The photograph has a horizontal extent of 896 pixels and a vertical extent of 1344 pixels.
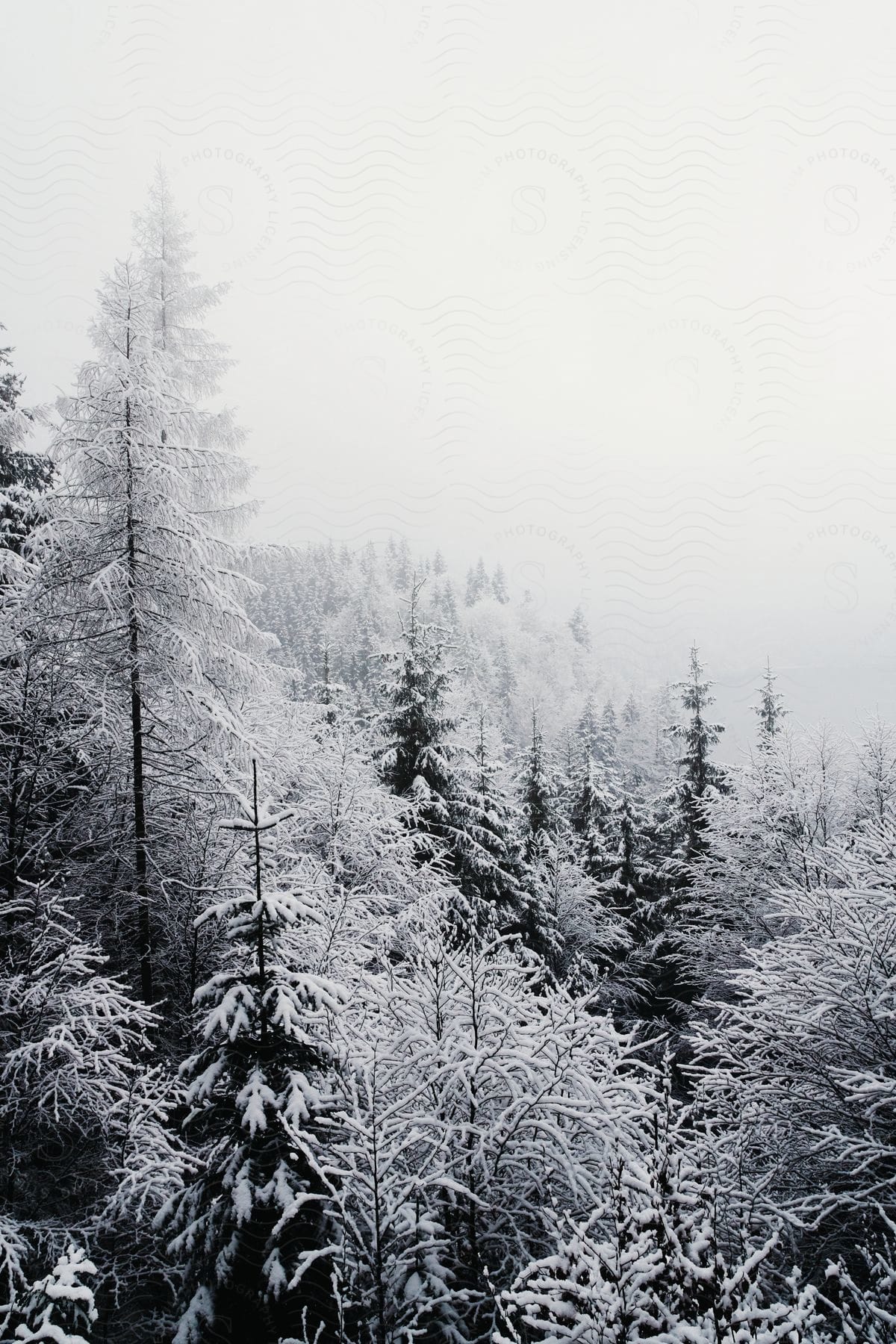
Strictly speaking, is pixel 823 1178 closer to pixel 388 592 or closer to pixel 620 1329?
pixel 620 1329

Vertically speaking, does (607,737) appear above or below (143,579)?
below

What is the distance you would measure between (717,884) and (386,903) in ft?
34.1

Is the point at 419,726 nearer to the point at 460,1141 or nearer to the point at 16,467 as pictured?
the point at 16,467

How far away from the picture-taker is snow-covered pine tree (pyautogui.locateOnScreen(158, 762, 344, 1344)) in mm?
3627

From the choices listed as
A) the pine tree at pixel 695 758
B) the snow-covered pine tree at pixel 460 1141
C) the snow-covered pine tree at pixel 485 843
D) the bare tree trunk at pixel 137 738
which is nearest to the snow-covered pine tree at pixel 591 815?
the pine tree at pixel 695 758

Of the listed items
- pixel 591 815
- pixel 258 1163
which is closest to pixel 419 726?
pixel 258 1163

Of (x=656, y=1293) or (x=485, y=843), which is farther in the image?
(x=485, y=843)

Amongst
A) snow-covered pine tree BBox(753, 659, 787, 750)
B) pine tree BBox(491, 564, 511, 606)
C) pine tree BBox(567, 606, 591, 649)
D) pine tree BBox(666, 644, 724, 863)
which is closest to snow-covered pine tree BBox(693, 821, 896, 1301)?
pine tree BBox(666, 644, 724, 863)

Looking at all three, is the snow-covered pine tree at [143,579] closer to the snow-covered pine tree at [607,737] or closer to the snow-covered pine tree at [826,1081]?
the snow-covered pine tree at [826,1081]

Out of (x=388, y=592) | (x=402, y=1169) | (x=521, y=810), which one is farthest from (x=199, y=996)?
(x=388, y=592)

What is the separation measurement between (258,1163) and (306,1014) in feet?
2.71

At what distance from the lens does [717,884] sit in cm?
1812

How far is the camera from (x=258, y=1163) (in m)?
3.87

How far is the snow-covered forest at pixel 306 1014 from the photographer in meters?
3.68
